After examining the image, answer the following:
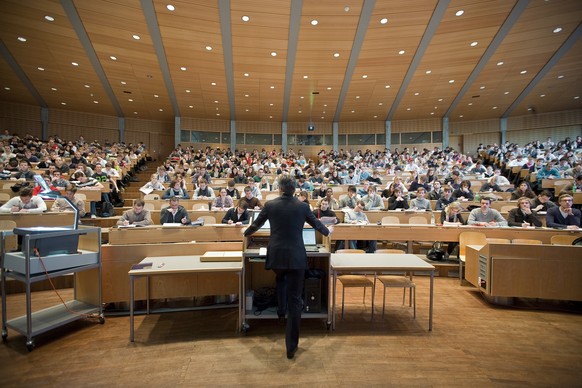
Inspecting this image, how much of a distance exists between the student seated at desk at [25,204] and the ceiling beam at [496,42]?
39.6 ft

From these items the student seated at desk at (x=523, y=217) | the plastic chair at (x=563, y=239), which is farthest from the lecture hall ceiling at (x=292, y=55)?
the plastic chair at (x=563, y=239)

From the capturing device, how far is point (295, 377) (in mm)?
2301

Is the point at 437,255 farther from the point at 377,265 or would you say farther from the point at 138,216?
the point at 138,216

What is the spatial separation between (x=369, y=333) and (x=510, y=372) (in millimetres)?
1136

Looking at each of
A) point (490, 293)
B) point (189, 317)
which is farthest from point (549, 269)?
point (189, 317)

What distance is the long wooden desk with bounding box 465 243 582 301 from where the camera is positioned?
12.0 feet

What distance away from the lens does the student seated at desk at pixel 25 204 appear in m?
4.85

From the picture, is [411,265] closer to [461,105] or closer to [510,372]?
[510,372]

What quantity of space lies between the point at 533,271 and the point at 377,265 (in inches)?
86.7

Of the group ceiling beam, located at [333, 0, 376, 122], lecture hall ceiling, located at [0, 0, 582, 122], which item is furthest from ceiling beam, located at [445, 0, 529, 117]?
ceiling beam, located at [333, 0, 376, 122]

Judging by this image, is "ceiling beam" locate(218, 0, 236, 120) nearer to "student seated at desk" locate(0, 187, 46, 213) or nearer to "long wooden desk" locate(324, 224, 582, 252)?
"student seated at desk" locate(0, 187, 46, 213)

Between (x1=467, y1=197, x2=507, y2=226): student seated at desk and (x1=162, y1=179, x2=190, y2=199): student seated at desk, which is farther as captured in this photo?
(x1=162, y1=179, x2=190, y2=199): student seated at desk

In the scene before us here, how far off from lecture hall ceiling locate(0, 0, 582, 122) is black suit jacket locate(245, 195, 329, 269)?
758 cm

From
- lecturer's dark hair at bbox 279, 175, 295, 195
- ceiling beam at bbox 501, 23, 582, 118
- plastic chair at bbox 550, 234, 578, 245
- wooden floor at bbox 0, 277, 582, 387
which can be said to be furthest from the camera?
ceiling beam at bbox 501, 23, 582, 118
